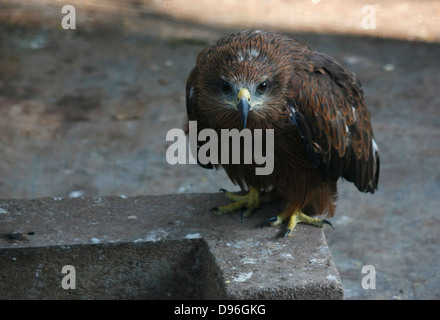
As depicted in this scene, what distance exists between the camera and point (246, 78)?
3.36m

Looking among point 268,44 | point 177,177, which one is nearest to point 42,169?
point 177,177

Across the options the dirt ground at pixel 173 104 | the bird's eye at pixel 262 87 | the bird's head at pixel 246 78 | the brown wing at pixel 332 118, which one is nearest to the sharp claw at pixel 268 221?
the brown wing at pixel 332 118

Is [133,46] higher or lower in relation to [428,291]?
higher

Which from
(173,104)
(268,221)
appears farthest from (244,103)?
(173,104)

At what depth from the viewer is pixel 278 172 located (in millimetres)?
3729

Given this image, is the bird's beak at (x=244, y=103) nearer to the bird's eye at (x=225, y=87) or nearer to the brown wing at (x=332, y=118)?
the bird's eye at (x=225, y=87)

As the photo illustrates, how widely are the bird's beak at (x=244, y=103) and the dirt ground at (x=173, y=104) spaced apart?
71.2 inches

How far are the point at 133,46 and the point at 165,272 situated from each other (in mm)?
5109

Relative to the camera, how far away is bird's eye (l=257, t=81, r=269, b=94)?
3.42 meters

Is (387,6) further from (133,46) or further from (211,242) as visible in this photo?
(211,242)

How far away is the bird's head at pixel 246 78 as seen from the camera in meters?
3.38

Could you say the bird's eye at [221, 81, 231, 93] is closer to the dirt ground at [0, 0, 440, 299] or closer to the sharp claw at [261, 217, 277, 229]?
the sharp claw at [261, 217, 277, 229]

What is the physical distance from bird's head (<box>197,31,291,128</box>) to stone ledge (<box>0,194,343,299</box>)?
661 millimetres

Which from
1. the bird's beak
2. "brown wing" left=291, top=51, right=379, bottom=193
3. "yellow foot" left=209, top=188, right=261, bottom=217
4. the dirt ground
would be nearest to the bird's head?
the bird's beak
